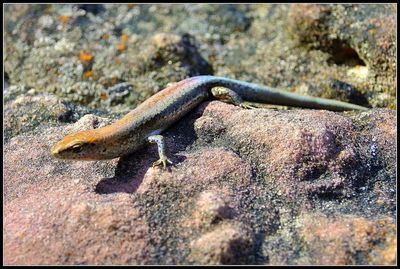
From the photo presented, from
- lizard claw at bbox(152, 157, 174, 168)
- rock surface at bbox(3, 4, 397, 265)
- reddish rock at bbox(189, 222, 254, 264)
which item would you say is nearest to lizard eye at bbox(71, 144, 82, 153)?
rock surface at bbox(3, 4, 397, 265)

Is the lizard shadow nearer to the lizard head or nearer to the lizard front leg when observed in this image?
the lizard front leg

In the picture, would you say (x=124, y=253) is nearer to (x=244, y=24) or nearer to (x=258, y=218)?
(x=258, y=218)

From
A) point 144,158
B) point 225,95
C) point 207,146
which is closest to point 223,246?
point 207,146

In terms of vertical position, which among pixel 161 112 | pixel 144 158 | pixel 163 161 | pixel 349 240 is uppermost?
pixel 161 112

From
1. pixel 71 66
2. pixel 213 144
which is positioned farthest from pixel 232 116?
pixel 71 66

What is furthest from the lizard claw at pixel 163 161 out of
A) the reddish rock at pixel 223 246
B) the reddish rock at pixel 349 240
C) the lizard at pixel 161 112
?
the reddish rock at pixel 349 240

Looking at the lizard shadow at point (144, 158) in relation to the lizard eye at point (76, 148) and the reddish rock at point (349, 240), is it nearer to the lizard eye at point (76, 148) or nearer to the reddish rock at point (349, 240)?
the lizard eye at point (76, 148)

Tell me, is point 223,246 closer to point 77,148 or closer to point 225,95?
point 77,148
